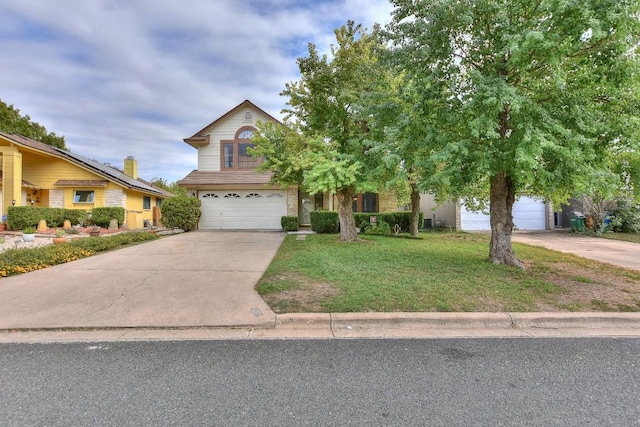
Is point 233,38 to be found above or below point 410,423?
above

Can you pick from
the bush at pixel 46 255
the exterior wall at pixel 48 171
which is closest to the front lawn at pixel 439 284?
the bush at pixel 46 255

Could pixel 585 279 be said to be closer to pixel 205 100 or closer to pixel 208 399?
pixel 208 399

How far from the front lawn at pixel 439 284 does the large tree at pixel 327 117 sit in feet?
9.66

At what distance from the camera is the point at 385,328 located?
4.04 metres

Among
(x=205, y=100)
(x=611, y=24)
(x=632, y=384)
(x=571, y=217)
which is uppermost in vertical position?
(x=205, y=100)

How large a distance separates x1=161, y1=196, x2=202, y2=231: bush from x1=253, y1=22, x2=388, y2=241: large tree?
7158mm

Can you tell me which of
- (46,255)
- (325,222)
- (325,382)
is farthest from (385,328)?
(325,222)

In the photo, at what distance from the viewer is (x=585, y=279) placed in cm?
608

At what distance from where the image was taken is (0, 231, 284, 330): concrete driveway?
4.21m

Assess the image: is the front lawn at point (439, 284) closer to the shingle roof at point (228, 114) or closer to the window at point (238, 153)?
→ the window at point (238, 153)

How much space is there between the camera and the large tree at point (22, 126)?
73.3ft

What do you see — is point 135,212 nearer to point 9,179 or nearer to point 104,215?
point 104,215

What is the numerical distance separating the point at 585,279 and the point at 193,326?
735cm

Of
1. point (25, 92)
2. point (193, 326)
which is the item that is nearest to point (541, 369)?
→ point (193, 326)
